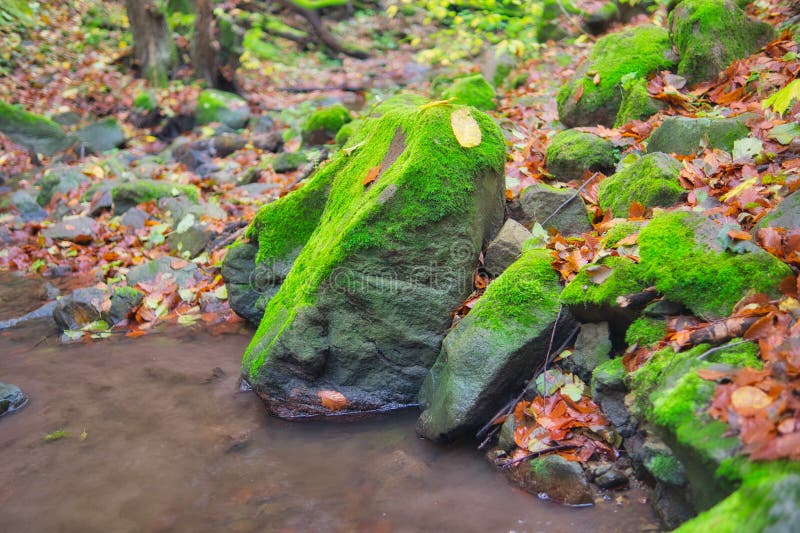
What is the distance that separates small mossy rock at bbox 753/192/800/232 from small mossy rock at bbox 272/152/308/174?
684 centimetres

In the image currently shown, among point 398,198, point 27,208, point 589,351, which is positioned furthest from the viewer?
point 27,208

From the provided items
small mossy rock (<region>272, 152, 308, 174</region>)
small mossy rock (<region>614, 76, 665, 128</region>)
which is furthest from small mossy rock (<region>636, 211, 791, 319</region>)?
small mossy rock (<region>272, 152, 308, 174</region>)

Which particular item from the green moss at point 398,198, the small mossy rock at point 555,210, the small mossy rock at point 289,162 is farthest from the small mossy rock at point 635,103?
the small mossy rock at point 289,162

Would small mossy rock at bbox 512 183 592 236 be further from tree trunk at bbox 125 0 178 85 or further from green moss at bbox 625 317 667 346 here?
tree trunk at bbox 125 0 178 85

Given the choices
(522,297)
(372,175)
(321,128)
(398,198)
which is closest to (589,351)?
(522,297)

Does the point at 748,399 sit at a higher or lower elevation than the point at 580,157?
lower

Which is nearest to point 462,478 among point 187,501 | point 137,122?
point 187,501

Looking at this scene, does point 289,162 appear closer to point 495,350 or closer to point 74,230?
point 74,230

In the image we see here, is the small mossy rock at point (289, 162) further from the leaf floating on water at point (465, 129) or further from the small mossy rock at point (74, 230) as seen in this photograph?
the leaf floating on water at point (465, 129)

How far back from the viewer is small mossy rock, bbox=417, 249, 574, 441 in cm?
337

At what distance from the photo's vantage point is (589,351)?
3.34 meters

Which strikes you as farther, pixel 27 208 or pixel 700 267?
pixel 27 208

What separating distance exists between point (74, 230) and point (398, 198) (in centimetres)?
590

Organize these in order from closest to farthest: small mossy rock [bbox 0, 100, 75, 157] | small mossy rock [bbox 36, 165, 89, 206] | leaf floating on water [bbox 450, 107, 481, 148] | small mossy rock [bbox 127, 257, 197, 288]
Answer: leaf floating on water [bbox 450, 107, 481, 148] < small mossy rock [bbox 127, 257, 197, 288] < small mossy rock [bbox 36, 165, 89, 206] < small mossy rock [bbox 0, 100, 75, 157]
